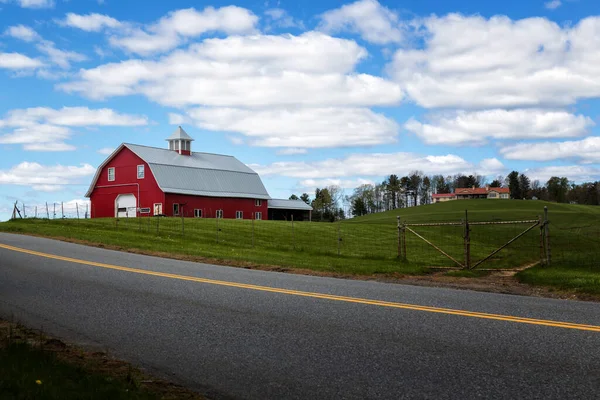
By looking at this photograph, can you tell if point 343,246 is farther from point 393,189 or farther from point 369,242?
point 393,189

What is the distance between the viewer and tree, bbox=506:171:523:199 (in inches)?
6235

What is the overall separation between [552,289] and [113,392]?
12.1 meters

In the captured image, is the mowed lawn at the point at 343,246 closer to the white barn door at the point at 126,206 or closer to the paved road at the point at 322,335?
the paved road at the point at 322,335

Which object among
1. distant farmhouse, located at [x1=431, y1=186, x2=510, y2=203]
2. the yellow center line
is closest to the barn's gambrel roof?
the yellow center line

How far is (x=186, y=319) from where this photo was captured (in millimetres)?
8844

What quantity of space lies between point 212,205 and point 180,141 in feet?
28.5

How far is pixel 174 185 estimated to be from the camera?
51562 millimetres

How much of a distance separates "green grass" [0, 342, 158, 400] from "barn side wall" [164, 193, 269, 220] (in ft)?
143

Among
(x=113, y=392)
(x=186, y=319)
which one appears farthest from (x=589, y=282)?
(x=113, y=392)

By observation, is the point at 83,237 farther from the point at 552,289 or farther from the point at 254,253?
the point at 552,289

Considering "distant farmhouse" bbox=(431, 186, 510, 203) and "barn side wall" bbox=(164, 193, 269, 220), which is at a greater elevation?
"distant farmhouse" bbox=(431, 186, 510, 203)

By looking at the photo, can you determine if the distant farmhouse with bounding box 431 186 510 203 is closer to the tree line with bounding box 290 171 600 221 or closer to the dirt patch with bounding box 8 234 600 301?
the tree line with bounding box 290 171 600 221

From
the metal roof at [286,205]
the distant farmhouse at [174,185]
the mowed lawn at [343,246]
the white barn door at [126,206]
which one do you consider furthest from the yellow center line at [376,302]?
the metal roof at [286,205]

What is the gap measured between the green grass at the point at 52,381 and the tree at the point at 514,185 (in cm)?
16424
